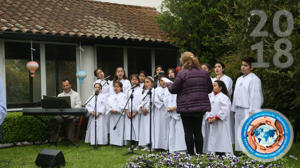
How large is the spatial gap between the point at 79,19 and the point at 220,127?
330 inches

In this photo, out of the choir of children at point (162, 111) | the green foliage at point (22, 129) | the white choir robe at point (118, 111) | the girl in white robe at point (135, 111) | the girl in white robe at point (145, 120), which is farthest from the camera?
the green foliage at point (22, 129)

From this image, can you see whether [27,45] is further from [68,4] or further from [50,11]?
[68,4]

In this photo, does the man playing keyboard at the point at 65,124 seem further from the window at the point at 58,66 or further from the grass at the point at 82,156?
the window at the point at 58,66

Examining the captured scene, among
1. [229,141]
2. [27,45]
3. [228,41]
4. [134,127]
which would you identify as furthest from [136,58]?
[229,141]

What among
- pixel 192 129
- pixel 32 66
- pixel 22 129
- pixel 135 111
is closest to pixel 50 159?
pixel 192 129

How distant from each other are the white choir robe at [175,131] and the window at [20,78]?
6.02 m

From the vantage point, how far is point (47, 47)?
42.7ft

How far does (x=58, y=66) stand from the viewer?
43.8 feet

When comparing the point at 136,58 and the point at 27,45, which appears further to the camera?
the point at 136,58

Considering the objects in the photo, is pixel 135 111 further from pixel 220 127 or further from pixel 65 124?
pixel 220 127

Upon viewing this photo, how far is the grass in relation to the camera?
7603 mm

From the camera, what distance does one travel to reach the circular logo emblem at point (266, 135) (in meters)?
4.04

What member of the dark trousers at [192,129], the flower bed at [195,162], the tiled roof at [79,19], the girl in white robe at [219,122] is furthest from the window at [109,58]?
the flower bed at [195,162]

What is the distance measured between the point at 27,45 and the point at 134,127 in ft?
17.2
